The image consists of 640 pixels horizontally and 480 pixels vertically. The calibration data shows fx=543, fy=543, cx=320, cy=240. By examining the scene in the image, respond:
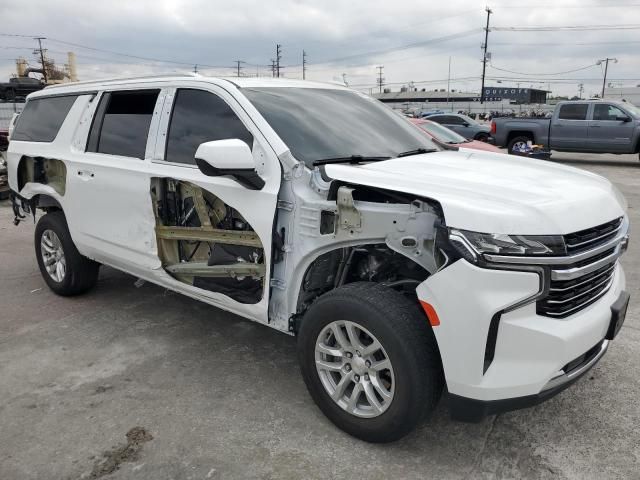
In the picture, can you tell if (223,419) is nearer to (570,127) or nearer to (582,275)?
(582,275)

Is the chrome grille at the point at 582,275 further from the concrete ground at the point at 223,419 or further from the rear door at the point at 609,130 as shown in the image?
the rear door at the point at 609,130

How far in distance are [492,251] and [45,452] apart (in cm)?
245

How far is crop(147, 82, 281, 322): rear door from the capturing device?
3.15 metres

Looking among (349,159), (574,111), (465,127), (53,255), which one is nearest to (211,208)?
(349,159)

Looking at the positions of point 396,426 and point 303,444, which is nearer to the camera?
point 396,426

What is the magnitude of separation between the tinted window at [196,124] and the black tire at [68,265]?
174 centimetres

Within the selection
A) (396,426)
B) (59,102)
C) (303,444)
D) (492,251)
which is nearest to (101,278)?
(59,102)

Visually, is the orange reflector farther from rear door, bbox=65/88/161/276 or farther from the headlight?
rear door, bbox=65/88/161/276

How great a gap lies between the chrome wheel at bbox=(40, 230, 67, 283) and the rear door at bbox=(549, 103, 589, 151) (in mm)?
15127

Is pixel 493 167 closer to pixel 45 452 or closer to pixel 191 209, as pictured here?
pixel 191 209

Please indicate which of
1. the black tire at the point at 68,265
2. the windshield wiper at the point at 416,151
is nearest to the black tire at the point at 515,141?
the windshield wiper at the point at 416,151

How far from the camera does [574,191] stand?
273cm

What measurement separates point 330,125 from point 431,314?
158 centimetres

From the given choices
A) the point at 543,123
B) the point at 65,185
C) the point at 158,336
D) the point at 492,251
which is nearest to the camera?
the point at 492,251
